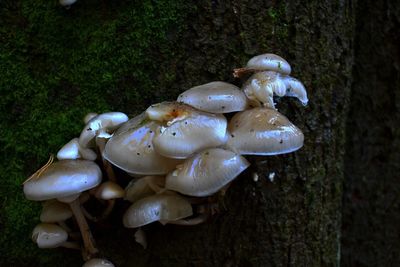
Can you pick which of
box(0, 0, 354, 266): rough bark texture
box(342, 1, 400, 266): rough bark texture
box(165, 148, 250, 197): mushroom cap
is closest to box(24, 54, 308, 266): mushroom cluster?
box(165, 148, 250, 197): mushroom cap

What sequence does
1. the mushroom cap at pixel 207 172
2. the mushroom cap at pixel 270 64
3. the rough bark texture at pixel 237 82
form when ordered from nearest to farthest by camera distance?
the mushroom cap at pixel 207 172 < the mushroom cap at pixel 270 64 < the rough bark texture at pixel 237 82

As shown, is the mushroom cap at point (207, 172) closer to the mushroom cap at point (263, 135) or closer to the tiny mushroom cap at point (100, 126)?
the mushroom cap at point (263, 135)

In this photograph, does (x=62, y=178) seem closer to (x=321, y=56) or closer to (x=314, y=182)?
(x=314, y=182)

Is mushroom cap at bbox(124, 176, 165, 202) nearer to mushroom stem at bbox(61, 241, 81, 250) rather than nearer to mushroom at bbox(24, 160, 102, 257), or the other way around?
mushroom at bbox(24, 160, 102, 257)

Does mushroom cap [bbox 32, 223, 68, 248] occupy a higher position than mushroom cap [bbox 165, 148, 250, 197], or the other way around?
mushroom cap [bbox 165, 148, 250, 197]

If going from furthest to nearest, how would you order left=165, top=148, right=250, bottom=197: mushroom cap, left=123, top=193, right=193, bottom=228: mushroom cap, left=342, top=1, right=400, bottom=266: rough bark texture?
left=342, top=1, right=400, bottom=266: rough bark texture, left=123, top=193, right=193, bottom=228: mushroom cap, left=165, top=148, right=250, bottom=197: mushroom cap

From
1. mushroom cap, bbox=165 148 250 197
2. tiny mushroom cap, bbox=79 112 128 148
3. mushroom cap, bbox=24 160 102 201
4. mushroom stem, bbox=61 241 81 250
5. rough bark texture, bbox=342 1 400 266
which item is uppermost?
tiny mushroom cap, bbox=79 112 128 148

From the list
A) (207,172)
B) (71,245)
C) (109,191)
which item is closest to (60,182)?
(109,191)

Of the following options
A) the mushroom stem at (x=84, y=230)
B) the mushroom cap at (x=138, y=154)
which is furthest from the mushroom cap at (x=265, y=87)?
the mushroom stem at (x=84, y=230)
